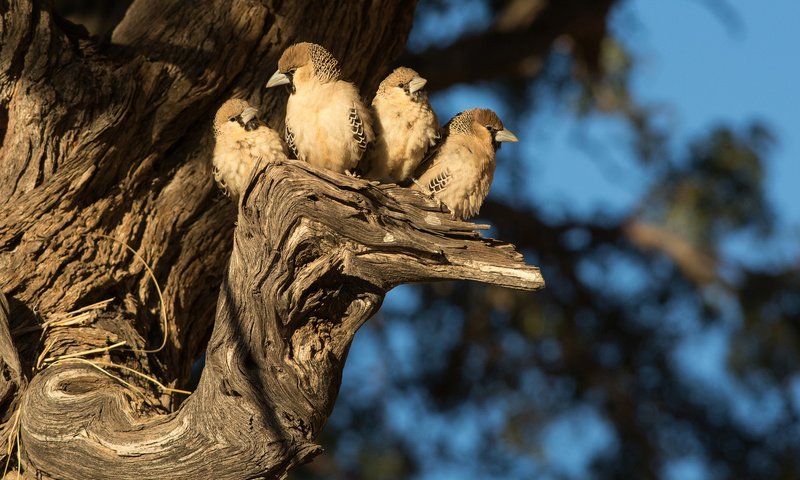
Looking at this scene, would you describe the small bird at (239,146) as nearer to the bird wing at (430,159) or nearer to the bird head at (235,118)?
the bird head at (235,118)

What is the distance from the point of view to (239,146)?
467 centimetres

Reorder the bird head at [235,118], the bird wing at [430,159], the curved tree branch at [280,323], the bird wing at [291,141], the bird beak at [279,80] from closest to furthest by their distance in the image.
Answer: the curved tree branch at [280,323]
the bird wing at [291,141]
the bird head at [235,118]
the bird beak at [279,80]
the bird wing at [430,159]

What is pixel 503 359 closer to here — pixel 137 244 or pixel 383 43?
pixel 383 43

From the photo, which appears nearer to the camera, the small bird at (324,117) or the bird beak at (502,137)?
the small bird at (324,117)

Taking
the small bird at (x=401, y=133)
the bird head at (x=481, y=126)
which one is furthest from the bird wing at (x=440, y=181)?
the bird head at (x=481, y=126)

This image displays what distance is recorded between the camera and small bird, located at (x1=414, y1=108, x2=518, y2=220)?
16.0ft

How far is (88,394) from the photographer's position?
4.21m

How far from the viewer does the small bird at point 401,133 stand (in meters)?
4.65

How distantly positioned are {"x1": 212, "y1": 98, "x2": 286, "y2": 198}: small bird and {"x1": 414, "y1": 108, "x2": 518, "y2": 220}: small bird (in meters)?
0.67

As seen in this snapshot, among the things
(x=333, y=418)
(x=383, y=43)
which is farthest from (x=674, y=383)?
(x=383, y=43)

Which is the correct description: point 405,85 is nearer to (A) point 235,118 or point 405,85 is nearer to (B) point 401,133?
(B) point 401,133

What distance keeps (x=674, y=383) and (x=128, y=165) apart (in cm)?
589

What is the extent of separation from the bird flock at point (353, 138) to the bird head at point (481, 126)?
10cm

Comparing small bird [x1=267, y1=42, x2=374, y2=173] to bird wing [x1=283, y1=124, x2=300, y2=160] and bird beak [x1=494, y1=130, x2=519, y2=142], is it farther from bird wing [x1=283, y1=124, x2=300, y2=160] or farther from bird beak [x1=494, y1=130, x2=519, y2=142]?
bird beak [x1=494, y1=130, x2=519, y2=142]
